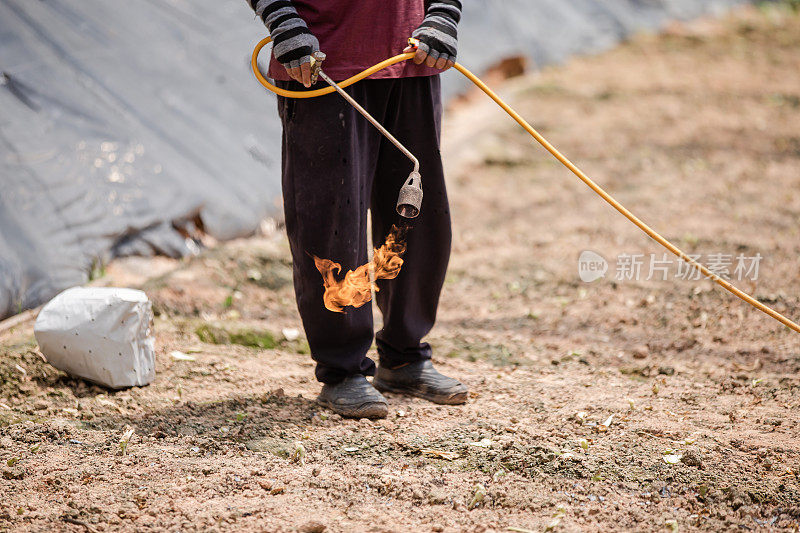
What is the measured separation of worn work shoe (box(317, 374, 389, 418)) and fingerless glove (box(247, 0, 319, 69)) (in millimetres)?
932

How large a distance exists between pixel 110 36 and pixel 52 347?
1.96 m

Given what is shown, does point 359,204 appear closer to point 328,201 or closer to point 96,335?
point 328,201

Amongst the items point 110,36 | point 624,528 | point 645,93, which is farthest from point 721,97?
point 624,528

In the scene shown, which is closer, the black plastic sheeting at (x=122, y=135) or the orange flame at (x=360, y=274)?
the orange flame at (x=360, y=274)

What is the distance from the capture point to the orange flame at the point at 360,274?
201 cm

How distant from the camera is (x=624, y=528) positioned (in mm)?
1646

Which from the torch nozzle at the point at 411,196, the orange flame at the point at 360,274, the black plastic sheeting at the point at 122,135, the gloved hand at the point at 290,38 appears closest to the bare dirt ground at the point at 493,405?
the black plastic sheeting at the point at 122,135

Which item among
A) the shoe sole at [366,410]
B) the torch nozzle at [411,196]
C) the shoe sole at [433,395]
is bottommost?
the shoe sole at [366,410]

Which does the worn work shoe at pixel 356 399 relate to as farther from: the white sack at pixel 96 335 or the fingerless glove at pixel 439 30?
the fingerless glove at pixel 439 30

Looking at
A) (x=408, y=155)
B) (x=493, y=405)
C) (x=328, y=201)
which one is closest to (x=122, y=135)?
(x=328, y=201)

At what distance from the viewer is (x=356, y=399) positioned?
2.10 m

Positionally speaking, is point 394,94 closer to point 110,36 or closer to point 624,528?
point 624,528

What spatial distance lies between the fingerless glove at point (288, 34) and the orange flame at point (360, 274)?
21.5 inches

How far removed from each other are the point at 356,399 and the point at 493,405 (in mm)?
450
